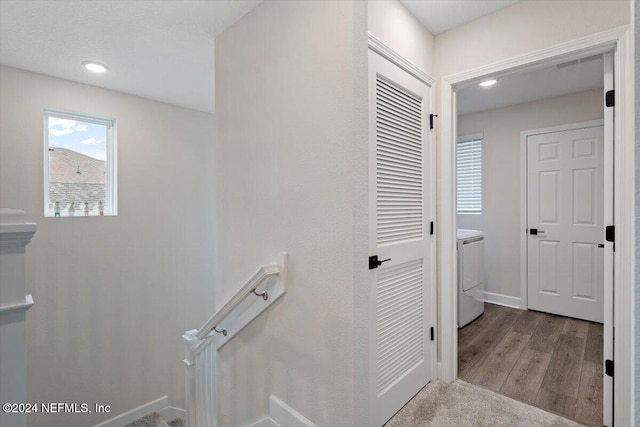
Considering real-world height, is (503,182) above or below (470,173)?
below

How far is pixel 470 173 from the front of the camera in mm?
4289

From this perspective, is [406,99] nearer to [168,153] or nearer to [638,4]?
[638,4]

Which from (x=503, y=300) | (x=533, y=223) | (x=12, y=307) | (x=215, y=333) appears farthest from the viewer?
(x=503, y=300)

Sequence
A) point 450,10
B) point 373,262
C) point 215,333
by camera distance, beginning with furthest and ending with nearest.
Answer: point 215,333 → point 450,10 → point 373,262

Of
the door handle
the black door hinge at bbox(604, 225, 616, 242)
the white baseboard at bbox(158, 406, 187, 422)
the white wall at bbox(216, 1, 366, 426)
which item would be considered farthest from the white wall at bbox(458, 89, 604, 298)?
the white baseboard at bbox(158, 406, 187, 422)

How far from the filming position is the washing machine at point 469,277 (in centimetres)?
312

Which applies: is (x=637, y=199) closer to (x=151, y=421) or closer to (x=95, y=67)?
(x=95, y=67)

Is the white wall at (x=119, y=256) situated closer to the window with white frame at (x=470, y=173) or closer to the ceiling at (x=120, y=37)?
the ceiling at (x=120, y=37)

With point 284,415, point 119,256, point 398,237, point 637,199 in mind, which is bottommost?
point 284,415

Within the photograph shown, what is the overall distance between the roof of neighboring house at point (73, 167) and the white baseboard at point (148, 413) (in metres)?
2.40

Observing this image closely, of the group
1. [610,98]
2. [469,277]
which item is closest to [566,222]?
[469,277]

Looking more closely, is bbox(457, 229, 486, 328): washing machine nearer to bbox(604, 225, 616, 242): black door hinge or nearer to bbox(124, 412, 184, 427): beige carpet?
bbox(604, 225, 616, 242): black door hinge

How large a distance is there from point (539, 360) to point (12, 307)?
3.21 m

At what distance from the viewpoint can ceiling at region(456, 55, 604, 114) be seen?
9.50 feet
